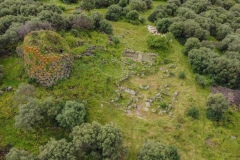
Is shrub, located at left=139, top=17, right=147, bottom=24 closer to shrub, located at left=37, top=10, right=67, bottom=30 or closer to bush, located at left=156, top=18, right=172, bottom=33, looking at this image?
bush, located at left=156, top=18, right=172, bottom=33

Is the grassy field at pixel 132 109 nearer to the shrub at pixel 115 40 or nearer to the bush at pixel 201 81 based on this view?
the bush at pixel 201 81

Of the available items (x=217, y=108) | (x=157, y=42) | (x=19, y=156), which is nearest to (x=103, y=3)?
(x=157, y=42)

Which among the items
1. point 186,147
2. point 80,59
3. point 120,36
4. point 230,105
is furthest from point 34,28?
point 230,105

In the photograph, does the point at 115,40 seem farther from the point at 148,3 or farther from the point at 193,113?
the point at 148,3

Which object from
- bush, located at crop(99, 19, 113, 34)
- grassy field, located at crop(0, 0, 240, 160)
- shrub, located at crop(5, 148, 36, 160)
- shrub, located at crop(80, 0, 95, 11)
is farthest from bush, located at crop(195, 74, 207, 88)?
shrub, located at crop(80, 0, 95, 11)

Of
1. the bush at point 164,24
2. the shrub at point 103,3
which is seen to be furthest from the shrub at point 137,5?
the bush at point 164,24

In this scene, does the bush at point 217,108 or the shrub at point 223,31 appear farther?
the shrub at point 223,31
